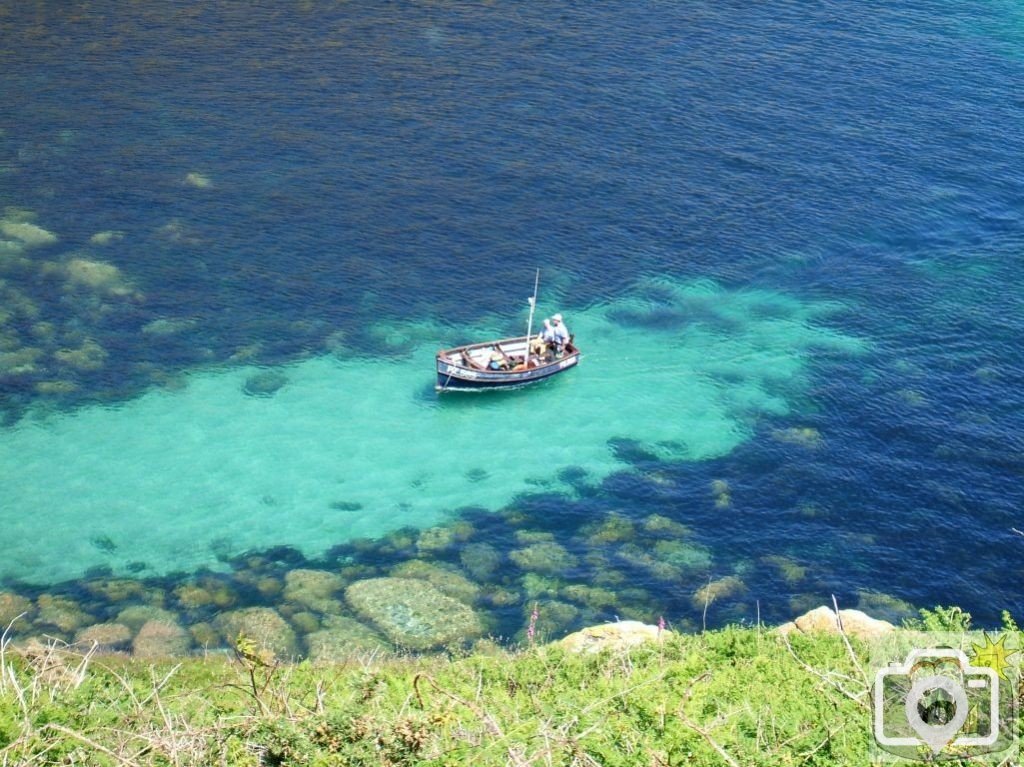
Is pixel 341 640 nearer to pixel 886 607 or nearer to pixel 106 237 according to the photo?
pixel 886 607

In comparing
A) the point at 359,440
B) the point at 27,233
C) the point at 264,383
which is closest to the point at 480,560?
the point at 359,440

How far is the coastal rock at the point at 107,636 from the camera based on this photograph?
3522 centimetres

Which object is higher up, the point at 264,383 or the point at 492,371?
the point at 492,371

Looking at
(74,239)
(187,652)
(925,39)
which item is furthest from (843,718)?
(925,39)

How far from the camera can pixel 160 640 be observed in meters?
35.6

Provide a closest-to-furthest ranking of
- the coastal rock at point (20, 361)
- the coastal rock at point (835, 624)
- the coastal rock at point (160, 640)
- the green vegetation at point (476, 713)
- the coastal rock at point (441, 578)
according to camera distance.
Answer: the green vegetation at point (476, 713)
the coastal rock at point (835, 624)
the coastal rock at point (160, 640)
the coastal rock at point (441, 578)
the coastal rock at point (20, 361)

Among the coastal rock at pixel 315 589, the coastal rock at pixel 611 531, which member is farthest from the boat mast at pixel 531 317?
the coastal rock at pixel 315 589

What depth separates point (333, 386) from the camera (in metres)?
48.0

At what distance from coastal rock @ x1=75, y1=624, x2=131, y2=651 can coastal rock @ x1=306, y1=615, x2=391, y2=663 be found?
5.48 m

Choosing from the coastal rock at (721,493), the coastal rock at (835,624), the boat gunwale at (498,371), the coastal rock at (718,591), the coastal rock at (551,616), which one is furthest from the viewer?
the boat gunwale at (498,371)

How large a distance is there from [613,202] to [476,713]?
4203 centimetres

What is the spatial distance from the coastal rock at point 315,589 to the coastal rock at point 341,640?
714mm

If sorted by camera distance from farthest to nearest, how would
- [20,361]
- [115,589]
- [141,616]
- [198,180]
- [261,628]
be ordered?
[198,180] → [20,361] → [115,589] → [141,616] → [261,628]

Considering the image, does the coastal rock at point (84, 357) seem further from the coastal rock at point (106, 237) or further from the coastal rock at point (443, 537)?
the coastal rock at point (443, 537)
